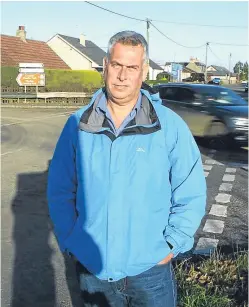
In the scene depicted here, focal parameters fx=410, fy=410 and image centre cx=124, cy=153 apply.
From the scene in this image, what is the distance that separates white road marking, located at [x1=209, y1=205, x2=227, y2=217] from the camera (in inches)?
241

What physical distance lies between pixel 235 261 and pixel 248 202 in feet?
10.5

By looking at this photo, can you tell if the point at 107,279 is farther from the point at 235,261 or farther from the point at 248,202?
the point at 248,202

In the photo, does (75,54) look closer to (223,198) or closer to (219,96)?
(219,96)

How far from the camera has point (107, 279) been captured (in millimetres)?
2047

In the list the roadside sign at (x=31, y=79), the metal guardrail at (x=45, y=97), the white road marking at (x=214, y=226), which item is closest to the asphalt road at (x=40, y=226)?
the white road marking at (x=214, y=226)

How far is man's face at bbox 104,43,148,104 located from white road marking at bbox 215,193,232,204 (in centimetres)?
504

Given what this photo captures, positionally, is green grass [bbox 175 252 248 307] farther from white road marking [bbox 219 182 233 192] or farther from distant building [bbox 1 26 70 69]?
distant building [bbox 1 26 70 69]

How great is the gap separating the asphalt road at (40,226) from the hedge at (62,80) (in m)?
21.4

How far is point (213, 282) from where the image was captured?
348 centimetres

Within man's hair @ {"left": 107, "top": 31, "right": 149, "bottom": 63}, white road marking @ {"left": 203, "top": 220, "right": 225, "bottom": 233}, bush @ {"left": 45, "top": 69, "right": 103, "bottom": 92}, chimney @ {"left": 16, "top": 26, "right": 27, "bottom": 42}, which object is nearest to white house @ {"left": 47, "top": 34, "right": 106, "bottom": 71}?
chimney @ {"left": 16, "top": 26, "right": 27, "bottom": 42}

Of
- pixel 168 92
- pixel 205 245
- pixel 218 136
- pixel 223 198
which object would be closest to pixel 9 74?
pixel 168 92

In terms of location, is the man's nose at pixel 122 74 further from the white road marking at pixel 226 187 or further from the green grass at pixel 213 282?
the white road marking at pixel 226 187

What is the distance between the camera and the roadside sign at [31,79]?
29.0 metres

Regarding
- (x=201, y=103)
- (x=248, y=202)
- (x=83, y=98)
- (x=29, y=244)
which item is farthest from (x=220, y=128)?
(x=83, y=98)
